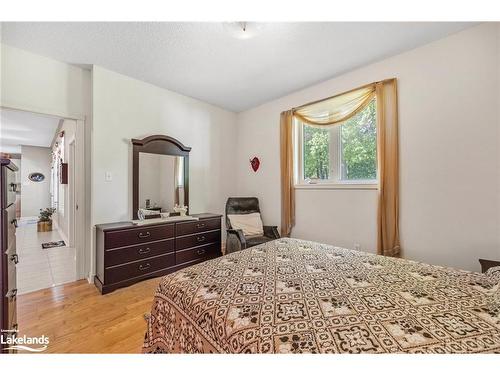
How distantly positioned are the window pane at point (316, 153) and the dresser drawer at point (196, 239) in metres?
1.74

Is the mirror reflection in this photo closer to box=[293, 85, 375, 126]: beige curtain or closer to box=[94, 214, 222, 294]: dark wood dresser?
box=[94, 214, 222, 294]: dark wood dresser

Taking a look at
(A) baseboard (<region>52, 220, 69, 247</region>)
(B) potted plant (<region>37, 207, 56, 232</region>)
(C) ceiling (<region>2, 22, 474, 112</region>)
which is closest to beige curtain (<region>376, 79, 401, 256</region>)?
(C) ceiling (<region>2, 22, 474, 112</region>)

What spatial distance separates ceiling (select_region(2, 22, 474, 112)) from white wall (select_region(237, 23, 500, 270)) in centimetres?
21

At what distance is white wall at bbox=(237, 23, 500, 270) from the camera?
197cm

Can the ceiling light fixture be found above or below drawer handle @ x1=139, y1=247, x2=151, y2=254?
above

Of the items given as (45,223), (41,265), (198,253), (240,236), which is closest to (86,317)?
(198,253)

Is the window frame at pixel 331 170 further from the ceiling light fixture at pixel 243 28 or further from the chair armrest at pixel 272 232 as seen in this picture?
the ceiling light fixture at pixel 243 28

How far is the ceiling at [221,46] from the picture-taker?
200 cm

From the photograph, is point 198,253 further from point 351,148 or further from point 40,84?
point 40,84

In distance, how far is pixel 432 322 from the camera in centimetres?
91

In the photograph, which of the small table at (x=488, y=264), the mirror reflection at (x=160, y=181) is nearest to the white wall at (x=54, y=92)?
the mirror reflection at (x=160, y=181)

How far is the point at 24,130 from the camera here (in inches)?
206
